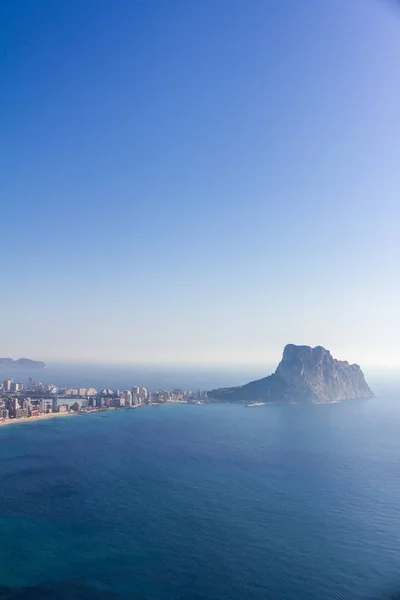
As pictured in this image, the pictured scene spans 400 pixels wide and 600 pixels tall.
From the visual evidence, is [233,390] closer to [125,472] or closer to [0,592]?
[125,472]

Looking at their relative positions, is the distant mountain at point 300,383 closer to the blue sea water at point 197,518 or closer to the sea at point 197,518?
the blue sea water at point 197,518

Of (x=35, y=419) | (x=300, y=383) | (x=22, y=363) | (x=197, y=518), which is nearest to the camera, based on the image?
(x=197, y=518)

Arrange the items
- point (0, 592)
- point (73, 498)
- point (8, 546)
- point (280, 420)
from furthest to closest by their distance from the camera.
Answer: point (280, 420) → point (73, 498) → point (8, 546) → point (0, 592)

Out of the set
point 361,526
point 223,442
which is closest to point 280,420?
point 223,442

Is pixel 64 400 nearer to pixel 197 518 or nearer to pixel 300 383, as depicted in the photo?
pixel 300 383

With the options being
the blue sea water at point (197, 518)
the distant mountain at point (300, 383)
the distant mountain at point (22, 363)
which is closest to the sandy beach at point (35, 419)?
the blue sea water at point (197, 518)

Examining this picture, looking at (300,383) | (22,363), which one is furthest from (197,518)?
(22,363)

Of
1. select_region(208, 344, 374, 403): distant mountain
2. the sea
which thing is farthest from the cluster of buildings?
the sea
